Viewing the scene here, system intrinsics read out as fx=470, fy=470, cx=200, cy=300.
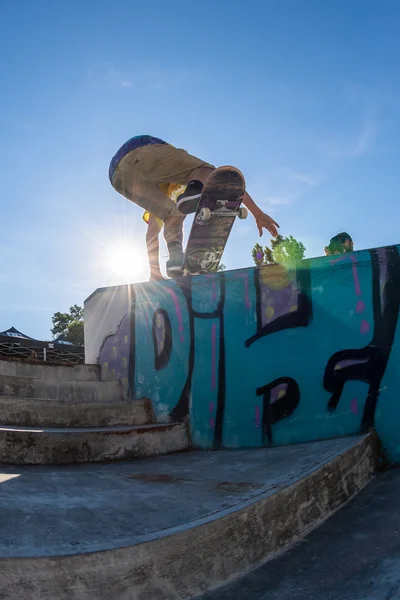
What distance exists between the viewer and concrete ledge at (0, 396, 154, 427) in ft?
10.4

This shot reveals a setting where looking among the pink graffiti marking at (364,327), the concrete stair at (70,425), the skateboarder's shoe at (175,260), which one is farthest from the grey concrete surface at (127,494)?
the skateboarder's shoe at (175,260)

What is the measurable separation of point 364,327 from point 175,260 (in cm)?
262

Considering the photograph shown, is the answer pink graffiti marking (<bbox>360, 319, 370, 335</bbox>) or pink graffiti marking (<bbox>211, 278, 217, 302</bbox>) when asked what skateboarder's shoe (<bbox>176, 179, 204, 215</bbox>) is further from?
pink graffiti marking (<bbox>360, 319, 370, 335</bbox>)

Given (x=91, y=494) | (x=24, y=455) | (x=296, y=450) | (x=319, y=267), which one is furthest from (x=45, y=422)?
(x=319, y=267)

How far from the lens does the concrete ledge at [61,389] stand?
12.1ft

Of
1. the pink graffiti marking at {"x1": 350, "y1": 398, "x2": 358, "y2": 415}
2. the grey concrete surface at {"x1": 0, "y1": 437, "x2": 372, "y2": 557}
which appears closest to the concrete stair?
the grey concrete surface at {"x1": 0, "y1": 437, "x2": 372, "y2": 557}

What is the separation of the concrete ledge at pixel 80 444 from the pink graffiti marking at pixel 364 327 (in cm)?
160

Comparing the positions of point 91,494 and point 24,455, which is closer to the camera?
point 91,494

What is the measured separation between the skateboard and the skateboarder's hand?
0.90 ft

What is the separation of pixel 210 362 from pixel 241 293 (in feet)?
2.06

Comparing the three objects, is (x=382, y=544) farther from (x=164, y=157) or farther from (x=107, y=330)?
(x=164, y=157)

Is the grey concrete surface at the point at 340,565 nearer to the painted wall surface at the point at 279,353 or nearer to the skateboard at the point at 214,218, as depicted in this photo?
the painted wall surface at the point at 279,353

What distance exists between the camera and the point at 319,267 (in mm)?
3420

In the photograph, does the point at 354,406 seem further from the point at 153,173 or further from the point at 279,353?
the point at 153,173
